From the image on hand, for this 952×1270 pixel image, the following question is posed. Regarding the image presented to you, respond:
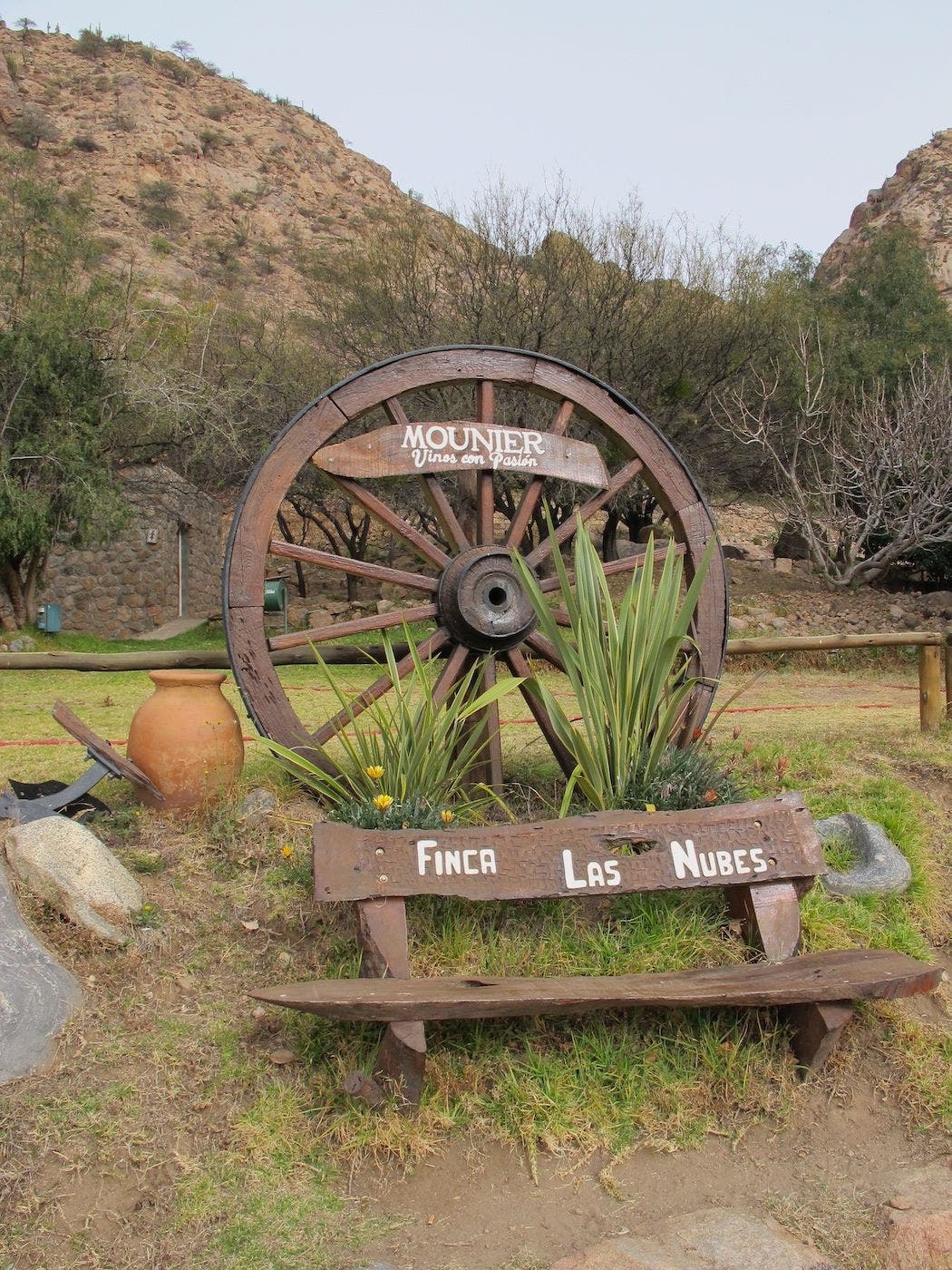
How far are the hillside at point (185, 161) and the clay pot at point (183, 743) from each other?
2755 centimetres

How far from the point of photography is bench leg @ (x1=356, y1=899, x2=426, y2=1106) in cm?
290

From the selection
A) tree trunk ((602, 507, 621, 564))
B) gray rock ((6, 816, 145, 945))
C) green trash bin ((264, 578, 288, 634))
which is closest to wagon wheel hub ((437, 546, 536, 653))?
gray rock ((6, 816, 145, 945))

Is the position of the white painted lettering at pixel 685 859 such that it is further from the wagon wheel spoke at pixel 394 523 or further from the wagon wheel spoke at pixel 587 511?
the wagon wheel spoke at pixel 394 523

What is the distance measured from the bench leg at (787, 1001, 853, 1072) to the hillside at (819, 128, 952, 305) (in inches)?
1207

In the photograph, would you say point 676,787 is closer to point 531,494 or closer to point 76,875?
point 531,494

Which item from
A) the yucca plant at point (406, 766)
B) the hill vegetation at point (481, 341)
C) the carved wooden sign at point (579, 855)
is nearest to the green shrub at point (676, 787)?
the carved wooden sign at point (579, 855)

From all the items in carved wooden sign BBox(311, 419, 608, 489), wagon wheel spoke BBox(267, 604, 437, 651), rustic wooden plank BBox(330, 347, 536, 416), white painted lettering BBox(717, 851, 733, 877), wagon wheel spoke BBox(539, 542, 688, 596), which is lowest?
white painted lettering BBox(717, 851, 733, 877)

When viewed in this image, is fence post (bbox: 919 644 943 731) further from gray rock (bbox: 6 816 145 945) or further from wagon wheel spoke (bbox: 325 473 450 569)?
gray rock (bbox: 6 816 145 945)

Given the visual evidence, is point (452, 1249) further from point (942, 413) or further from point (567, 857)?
point (942, 413)

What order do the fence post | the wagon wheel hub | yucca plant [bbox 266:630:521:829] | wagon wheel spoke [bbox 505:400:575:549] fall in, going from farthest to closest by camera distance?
the fence post → wagon wheel spoke [bbox 505:400:575:549] → the wagon wheel hub → yucca plant [bbox 266:630:521:829]

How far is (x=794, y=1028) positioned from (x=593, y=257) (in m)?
14.8

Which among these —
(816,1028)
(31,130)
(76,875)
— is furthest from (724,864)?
(31,130)

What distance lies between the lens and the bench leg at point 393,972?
290 cm

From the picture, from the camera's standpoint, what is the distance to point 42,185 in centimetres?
1397
